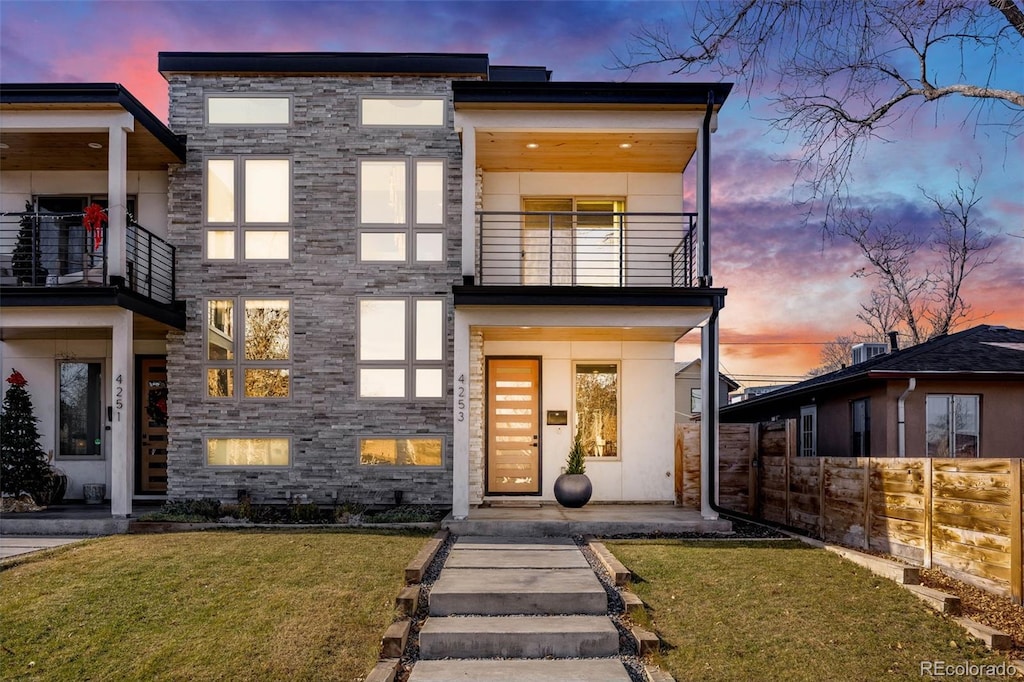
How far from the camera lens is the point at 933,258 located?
25703 millimetres

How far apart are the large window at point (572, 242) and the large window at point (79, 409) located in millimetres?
7606

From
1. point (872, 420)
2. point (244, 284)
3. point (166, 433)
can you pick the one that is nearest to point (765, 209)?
point (872, 420)

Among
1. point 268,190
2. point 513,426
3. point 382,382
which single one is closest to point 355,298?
point 382,382

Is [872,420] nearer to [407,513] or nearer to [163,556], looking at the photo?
[407,513]

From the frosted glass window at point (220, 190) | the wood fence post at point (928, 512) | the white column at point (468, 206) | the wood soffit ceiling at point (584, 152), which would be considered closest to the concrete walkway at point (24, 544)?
the frosted glass window at point (220, 190)

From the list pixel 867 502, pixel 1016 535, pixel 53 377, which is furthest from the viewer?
pixel 53 377

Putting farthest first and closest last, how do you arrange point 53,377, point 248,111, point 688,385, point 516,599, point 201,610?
point 688,385 → point 53,377 → point 248,111 → point 516,599 → point 201,610

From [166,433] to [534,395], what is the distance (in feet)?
21.0

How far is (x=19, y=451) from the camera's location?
11.3 meters

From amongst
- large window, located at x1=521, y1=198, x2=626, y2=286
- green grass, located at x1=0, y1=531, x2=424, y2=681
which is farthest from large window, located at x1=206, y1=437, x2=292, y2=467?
large window, located at x1=521, y1=198, x2=626, y2=286

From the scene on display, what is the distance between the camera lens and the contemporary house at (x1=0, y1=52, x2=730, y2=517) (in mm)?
11906

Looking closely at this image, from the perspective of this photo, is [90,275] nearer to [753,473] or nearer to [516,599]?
[516,599]

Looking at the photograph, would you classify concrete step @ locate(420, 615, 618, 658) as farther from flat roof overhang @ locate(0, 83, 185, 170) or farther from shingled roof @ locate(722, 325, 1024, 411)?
shingled roof @ locate(722, 325, 1024, 411)

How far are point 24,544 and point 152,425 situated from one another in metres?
3.39
